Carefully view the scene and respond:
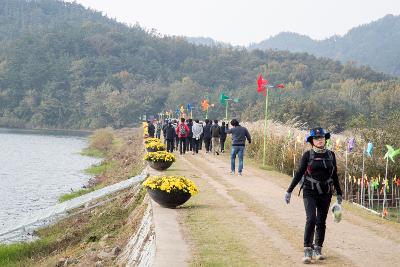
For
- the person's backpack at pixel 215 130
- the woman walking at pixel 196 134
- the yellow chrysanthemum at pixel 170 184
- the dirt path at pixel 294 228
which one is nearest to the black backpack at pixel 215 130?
the person's backpack at pixel 215 130

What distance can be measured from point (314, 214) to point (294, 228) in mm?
3083

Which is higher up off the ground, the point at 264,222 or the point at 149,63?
the point at 149,63

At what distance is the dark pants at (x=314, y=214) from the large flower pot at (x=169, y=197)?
5208mm

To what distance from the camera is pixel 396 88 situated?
290 ft

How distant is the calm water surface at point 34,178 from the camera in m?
29.8

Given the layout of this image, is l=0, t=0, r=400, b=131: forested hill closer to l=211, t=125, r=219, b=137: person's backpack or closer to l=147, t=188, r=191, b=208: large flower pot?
l=211, t=125, r=219, b=137: person's backpack

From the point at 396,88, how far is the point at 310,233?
273 feet

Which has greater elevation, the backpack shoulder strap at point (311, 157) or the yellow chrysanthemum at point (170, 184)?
the backpack shoulder strap at point (311, 157)

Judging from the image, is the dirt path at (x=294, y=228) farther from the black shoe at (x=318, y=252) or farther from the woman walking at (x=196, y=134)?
the woman walking at (x=196, y=134)

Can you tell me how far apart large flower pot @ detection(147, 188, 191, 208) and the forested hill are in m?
81.0

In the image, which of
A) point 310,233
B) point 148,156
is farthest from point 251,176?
point 310,233

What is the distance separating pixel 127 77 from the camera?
519 feet

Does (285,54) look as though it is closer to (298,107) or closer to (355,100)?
(355,100)

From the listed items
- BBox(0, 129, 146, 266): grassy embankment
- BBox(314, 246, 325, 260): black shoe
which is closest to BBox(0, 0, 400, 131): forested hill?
BBox(0, 129, 146, 266): grassy embankment
